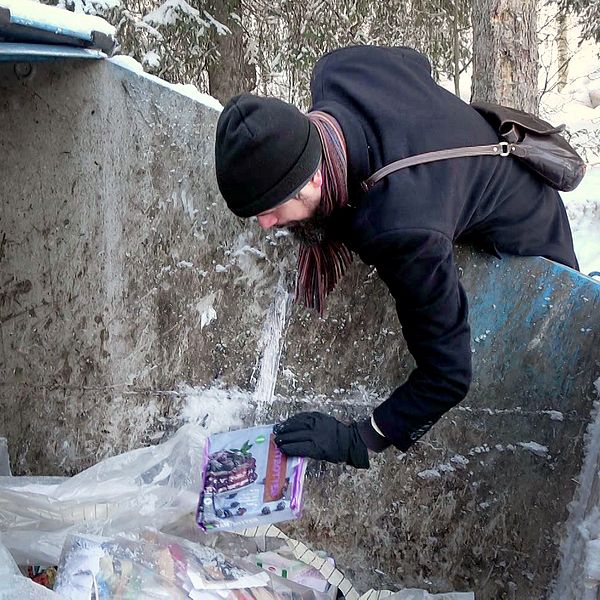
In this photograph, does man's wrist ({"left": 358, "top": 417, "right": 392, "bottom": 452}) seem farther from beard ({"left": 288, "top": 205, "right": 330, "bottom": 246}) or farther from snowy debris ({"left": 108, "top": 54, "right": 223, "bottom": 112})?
snowy debris ({"left": 108, "top": 54, "right": 223, "bottom": 112})

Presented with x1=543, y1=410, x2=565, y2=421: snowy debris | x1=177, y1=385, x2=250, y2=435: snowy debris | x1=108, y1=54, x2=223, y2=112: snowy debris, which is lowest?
x1=177, y1=385, x2=250, y2=435: snowy debris

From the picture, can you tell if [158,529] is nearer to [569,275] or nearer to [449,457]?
[449,457]

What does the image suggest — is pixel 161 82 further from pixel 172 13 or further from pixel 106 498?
pixel 172 13

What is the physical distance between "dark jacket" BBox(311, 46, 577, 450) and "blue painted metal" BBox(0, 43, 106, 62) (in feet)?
2.18

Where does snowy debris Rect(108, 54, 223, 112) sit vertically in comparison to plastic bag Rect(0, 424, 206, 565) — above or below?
above

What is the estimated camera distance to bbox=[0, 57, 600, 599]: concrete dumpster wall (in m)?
1.85

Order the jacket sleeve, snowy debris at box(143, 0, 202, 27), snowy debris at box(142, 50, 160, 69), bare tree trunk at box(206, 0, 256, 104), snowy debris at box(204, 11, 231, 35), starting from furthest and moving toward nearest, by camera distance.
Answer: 1. bare tree trunk at box(206, 0, 256, 104)
2. snowy debris at box(204, 11, 231, 35)
3. snowy debris at box(143, 0, 202, 27)
4. snowy debris at box(142, 50, 160, 69)
5. the jacket sleeve

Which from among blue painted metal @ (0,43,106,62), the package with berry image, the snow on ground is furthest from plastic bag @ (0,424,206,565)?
the snow on ground

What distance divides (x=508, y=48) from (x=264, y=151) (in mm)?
3266

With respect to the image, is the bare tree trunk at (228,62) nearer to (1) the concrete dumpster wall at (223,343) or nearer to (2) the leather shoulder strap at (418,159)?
(1) the concrete dumpster wall at (223,343)

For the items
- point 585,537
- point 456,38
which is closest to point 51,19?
point 585,537

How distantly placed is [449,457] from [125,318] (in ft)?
3.49

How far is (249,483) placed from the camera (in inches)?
71.0

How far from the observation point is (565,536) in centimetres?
182
